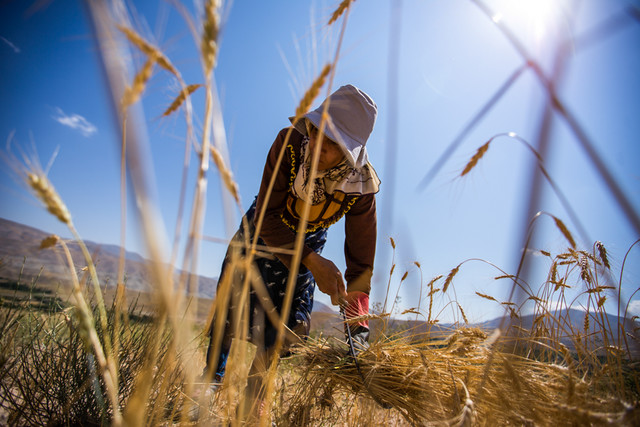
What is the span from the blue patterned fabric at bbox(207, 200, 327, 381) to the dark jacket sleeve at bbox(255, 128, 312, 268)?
14cm

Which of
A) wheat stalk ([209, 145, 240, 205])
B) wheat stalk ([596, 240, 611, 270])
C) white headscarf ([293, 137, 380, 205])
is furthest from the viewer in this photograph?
white headscarf ([293, 137, 380, 205])

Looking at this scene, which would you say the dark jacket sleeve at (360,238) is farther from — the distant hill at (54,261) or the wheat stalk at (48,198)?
the wheat stalk at (48,198)

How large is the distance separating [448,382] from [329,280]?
0.63 m

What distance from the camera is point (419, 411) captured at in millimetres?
934

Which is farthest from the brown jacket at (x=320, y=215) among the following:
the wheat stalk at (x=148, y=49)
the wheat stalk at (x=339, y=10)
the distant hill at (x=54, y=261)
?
the wheat stalk at (x=148, y=49)

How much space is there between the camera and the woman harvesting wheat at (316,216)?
149 cm

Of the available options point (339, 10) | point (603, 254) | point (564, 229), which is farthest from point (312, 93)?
point (603, 254)

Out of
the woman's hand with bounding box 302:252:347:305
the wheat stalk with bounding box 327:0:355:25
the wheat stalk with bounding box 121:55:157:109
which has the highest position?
the wheat stalk with bounding box 327:0:355:25

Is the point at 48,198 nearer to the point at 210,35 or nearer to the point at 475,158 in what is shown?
Answer: the point at 210,35

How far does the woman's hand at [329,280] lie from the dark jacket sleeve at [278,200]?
0.12 m

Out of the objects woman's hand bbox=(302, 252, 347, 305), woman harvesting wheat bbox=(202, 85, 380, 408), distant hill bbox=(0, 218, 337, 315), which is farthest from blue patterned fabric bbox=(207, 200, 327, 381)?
woman's hand bbox=(302, 252, 347, 305)

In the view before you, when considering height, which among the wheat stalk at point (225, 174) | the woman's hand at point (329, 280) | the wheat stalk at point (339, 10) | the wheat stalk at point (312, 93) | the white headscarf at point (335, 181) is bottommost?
the woman's hand at point (329, 280)

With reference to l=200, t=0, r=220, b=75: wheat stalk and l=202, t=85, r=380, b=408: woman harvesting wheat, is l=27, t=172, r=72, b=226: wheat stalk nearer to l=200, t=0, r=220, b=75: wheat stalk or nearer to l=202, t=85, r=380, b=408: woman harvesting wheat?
l=200, t=0, r=220, b=75: wheat stalk

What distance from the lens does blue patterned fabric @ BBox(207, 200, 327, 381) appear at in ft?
5.62
